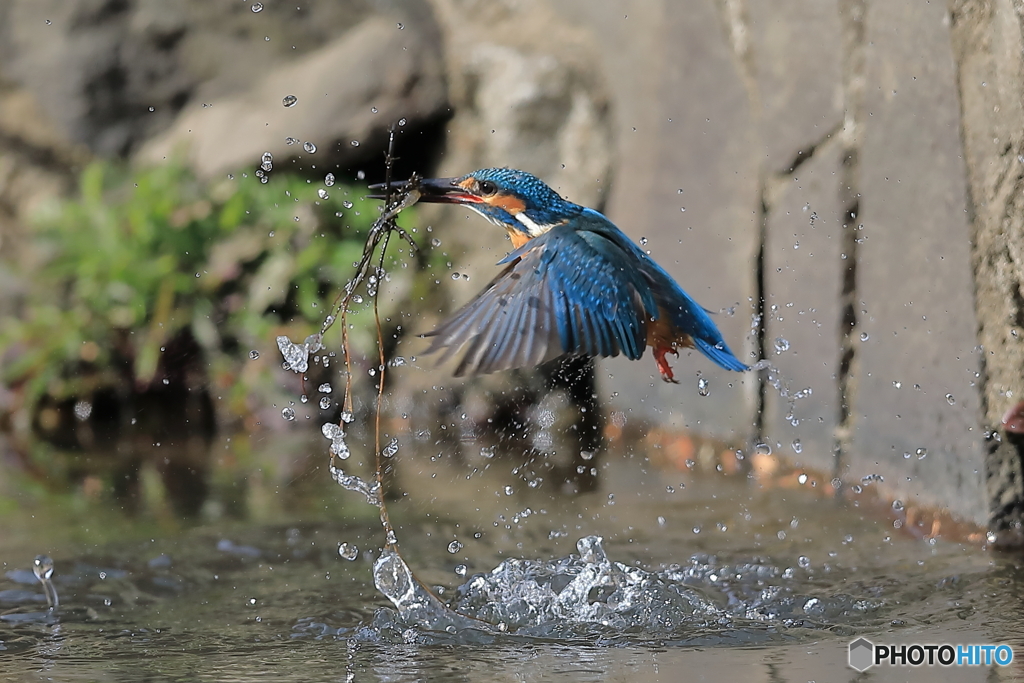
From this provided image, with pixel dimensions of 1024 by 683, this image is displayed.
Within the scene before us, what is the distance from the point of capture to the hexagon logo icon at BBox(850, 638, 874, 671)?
7.00ft

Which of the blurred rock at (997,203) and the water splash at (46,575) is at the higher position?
the blurred rock at (997,203)

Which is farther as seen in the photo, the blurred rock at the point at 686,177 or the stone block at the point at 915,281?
the blurred rock at the point at 686,177

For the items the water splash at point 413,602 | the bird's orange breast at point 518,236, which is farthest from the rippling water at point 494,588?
the bird's orange breast at point 518,236

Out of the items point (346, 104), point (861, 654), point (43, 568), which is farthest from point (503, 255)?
point (861, 654)

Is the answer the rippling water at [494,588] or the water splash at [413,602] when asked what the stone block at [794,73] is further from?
the water splash at [413,602]

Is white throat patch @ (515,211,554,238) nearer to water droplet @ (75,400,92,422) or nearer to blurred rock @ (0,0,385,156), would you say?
water droplet @ (75,400,92,422)

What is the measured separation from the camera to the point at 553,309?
2.41 m

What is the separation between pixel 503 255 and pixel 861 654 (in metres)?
3.09

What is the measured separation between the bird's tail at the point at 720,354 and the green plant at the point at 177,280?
99.7 inches

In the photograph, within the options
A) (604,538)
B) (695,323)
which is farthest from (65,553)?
(695,323)

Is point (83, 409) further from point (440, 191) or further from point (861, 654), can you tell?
point (861, 654)

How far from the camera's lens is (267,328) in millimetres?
5094

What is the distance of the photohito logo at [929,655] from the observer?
2141mm

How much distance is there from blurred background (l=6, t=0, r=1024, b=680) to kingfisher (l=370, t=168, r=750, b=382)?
2.64 ft
